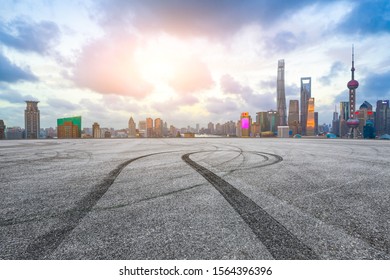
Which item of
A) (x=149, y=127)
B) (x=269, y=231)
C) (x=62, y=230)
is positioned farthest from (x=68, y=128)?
(x=269, y=231)

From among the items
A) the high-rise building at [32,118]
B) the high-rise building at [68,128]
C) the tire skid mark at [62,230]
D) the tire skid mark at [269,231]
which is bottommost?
the tire skid mark at [62,230]

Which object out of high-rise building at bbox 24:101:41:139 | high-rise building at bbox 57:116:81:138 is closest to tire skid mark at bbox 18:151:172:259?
high-rise building at bbox 57:116:81:138

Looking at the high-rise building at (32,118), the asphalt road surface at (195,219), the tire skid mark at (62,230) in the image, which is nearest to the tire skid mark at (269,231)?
the asphalt road surface at (195,219)

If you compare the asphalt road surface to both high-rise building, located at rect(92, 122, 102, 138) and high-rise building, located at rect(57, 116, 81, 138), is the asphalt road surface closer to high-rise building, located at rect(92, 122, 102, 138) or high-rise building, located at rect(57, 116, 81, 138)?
high-rise building, located at rect(57, 116, 81, 138)

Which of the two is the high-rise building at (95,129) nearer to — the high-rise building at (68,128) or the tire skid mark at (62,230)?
the high-rise building at (68,128)

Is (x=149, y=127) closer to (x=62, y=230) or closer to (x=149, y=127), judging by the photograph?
(x=149, y=127)

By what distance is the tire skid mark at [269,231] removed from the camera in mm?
2566

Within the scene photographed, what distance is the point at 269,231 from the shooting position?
3.09m

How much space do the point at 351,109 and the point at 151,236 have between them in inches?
9021


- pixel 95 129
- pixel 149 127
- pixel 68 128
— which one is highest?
pixel 149 127

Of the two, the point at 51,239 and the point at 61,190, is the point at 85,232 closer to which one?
the point at 51,239

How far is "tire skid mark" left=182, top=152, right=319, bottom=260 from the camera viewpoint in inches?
101

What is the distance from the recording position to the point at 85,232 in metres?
3.10
